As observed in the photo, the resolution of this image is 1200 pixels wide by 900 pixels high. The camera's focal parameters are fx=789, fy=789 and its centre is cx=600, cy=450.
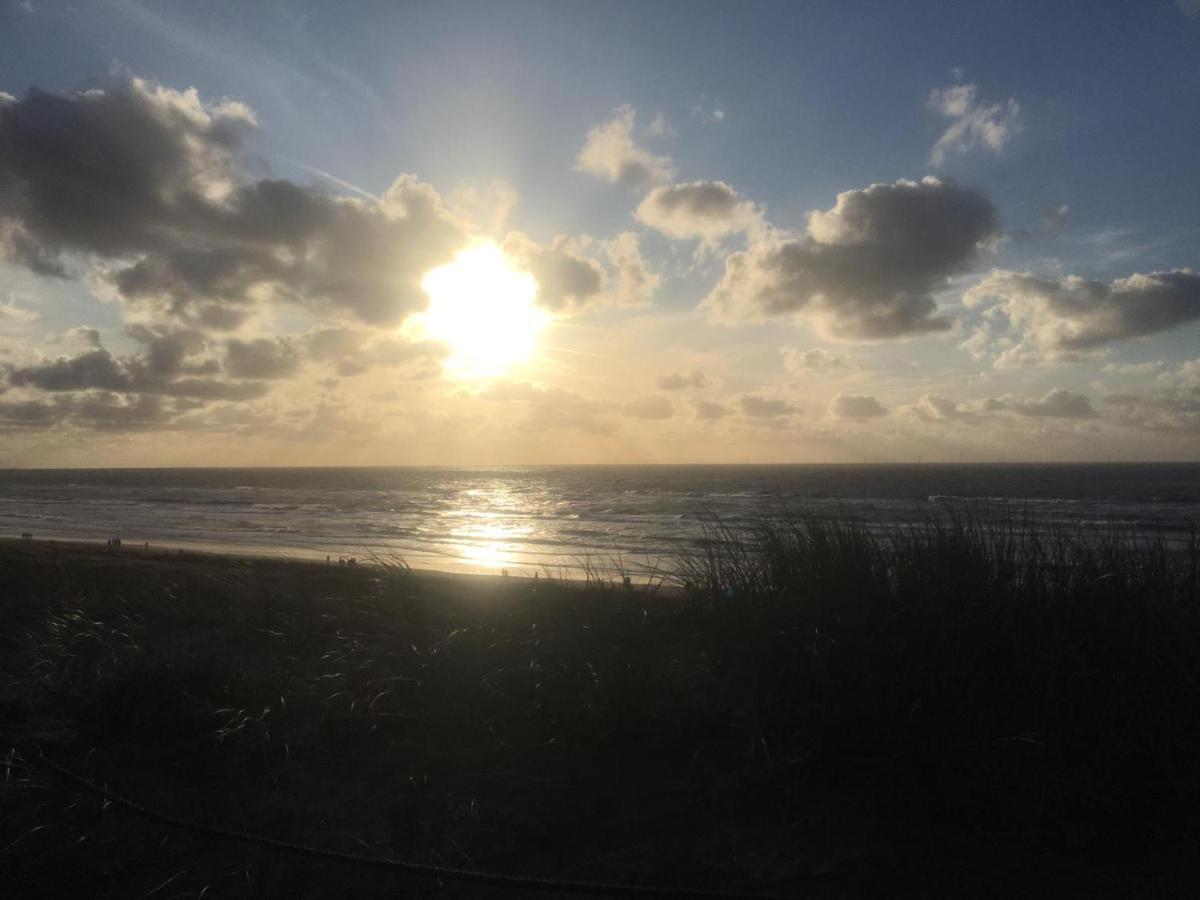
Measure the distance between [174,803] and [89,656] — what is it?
2591mm

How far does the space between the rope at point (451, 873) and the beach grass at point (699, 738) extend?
0.29ft

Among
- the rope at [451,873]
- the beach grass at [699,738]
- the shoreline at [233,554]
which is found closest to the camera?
the rope at [451,873]

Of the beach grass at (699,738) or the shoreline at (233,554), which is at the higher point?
the beach grass at (699,738)

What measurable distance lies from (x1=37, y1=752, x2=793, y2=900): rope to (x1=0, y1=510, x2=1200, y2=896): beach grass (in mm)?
90

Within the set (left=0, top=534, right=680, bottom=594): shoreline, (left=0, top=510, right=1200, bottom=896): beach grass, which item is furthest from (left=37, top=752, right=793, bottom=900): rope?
(left=0, top=534, right=680, bottom=594): shoreline

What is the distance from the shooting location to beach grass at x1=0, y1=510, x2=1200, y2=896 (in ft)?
11.0

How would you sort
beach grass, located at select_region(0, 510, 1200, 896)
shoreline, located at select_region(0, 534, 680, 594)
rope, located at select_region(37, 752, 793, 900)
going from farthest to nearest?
shoreline, located at select_region(0, 534, 680, 594) < beach grass, located at select_region(0, 510, 1200, 896) < rope, located at select_region(37, 752, 793, 900)

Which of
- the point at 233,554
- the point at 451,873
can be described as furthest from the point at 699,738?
the point at 233,554

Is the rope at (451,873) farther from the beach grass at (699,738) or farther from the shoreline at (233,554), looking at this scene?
the shoreline at (233,554)

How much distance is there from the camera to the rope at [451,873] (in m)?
2.93

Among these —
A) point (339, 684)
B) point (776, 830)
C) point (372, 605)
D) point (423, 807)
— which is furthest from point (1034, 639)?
point (372, 605)

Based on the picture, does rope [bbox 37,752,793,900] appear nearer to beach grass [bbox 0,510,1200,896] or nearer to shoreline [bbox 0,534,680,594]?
beach grass [bbox 0,510,1200,896]

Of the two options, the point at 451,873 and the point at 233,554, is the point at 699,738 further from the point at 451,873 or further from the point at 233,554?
the point at 233,554

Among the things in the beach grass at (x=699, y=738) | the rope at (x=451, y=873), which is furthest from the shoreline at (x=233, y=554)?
the rope at (x=451, y=873)
